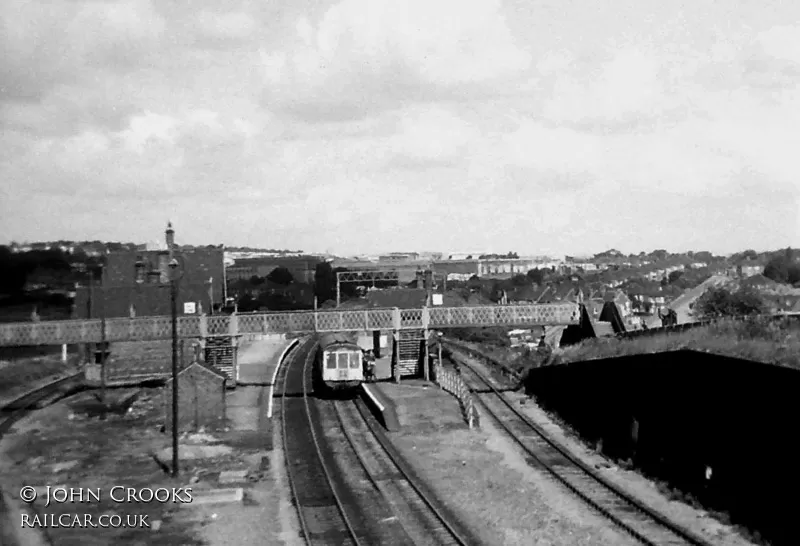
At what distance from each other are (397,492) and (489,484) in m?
2.49

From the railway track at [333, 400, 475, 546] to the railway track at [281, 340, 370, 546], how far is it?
87 cm

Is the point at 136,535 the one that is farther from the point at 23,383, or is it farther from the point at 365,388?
the point at 23,383

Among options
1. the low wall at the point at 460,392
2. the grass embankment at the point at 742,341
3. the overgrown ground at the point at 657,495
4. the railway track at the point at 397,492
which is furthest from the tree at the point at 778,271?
the railway track at the point at 397,492

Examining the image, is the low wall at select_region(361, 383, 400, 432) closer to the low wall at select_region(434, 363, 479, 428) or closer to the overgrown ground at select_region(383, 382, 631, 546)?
the overgrown ground at select_region(383, 382, 631, 546)

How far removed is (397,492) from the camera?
69.9 feet

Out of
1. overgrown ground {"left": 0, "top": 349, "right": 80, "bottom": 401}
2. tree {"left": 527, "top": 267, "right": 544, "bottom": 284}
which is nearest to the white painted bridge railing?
overgrown ground {"left": 0, "top": 349, "right": 80, "bottom": 401}

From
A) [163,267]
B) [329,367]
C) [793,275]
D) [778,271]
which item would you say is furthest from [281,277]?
[329,367]

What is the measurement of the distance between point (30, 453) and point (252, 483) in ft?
27.9

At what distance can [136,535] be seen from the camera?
1742 cm

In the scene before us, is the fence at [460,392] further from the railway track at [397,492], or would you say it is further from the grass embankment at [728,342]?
the grass embankment at [728,342]

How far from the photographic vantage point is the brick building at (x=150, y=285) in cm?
4731

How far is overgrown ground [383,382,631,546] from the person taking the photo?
17484 mm

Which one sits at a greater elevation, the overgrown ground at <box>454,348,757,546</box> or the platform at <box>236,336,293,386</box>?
the overgrown ground at <box>454,348,757,546</box>

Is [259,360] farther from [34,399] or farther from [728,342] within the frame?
[728,342]
